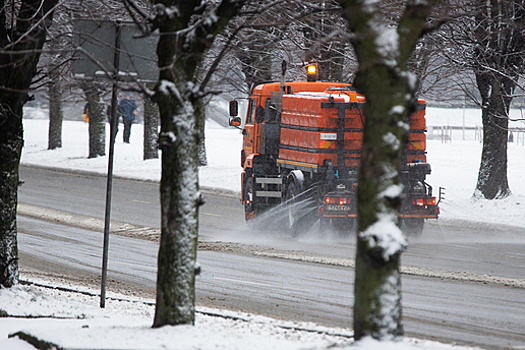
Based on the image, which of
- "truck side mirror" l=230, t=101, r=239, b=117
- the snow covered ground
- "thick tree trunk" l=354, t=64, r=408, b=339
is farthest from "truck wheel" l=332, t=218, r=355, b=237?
"thick tree trunk" l=354, t=64, r=408, b=339

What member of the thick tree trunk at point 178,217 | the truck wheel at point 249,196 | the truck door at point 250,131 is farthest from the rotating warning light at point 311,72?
the thick tree trunk at point 178,217

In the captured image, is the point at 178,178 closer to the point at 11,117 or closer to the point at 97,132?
the point at 11,117

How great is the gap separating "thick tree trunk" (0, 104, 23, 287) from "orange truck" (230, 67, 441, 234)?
6924 mm

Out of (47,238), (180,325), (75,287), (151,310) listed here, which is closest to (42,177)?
(47,238)

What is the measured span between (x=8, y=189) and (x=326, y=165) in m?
7.36

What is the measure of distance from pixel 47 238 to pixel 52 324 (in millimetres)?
7376

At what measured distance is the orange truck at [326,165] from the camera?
14.8m

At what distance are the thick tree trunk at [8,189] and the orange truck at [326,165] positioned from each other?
6.92 metres

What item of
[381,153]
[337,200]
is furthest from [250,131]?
[381,153]

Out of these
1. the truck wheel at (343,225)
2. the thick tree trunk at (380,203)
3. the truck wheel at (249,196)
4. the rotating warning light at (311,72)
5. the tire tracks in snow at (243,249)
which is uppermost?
the rotating warning light at (311,72)

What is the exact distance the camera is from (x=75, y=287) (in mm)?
9953

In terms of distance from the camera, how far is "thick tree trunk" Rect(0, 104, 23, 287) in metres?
8.84

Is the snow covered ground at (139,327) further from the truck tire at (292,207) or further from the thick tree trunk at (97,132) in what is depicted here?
the thick tree trunk at (97,132)

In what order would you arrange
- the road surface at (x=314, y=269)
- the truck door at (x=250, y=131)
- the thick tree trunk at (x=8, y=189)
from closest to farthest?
the road surface at (x=314, y=269) → the thick tree trunk at (x=8, y=189) → the truck door at (x=250, y=131)
